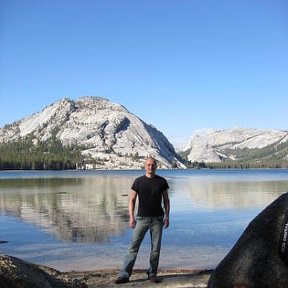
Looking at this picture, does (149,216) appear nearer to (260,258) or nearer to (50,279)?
(50,279)

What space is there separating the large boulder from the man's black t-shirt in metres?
3.26

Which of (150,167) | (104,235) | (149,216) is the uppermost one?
(150,167)

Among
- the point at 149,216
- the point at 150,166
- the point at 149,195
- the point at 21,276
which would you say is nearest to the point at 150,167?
the point at 150,166

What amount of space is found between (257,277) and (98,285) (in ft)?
15.6

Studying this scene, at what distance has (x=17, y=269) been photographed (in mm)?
7848

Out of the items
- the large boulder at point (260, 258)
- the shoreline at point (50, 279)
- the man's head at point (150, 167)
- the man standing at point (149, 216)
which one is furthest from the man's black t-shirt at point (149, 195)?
the large boulder at point (260, 258)

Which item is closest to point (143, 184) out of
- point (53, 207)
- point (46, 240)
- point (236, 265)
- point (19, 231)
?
point (236, 265)

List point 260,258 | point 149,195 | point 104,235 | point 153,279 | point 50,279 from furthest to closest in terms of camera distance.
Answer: point 104,235 → point 149,195 → point 153,279 → point 50,279 → point 260,258

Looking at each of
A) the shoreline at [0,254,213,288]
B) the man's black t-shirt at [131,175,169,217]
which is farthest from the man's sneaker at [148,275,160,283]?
the man's black t-shirt at [131,175,169,217]

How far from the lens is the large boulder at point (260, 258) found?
8.77m

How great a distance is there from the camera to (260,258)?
8.96 meters

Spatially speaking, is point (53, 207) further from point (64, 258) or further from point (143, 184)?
point (143, 184)

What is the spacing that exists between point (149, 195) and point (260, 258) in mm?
4257

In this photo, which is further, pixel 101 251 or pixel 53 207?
pixel 53 207
